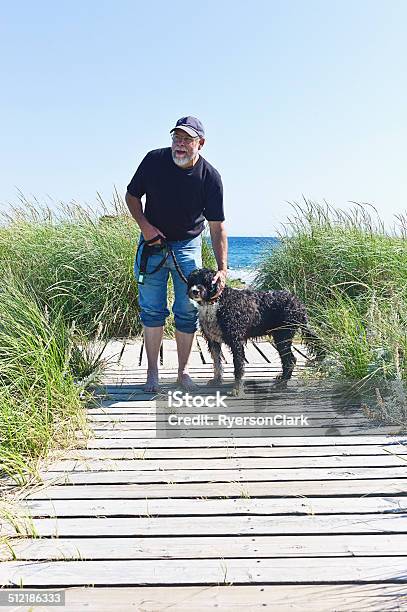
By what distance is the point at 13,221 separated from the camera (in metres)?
7.95

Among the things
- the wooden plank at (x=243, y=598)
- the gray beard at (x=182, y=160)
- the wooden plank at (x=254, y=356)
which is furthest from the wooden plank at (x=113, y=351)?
the wooden plank at (x=243, y=598)

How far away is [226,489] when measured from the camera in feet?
8.75

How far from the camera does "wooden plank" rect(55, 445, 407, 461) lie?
311 cm

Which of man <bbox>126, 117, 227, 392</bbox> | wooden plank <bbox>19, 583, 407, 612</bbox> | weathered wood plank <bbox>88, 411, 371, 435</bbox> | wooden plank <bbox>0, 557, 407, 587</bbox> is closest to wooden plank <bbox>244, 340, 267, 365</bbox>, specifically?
man <bbox>126, 117, 227, 392</bbox>

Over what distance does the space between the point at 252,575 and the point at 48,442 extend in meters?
1.50

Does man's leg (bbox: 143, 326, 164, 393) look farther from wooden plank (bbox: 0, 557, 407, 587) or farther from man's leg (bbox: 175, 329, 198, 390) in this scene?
wooden plank (bbox: 0, 557, 407, 587)

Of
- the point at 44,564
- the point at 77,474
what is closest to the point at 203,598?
the point at 44,564

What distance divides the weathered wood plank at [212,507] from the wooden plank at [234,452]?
0.54 meters

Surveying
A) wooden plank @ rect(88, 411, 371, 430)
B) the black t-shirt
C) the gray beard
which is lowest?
wooden plank @ rect(88, 411, 371, 430)

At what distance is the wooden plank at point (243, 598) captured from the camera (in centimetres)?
179

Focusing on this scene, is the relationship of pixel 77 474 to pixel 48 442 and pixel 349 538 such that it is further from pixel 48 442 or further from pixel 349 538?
pixel 349 538

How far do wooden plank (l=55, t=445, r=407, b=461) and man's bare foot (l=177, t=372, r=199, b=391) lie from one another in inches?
49.2

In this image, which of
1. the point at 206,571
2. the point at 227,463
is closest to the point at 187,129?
the point at 227,463

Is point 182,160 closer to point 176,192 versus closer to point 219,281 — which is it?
point 176,192
